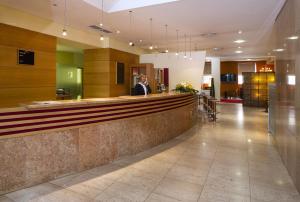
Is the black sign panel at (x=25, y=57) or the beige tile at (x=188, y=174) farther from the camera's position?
the black sign panel at (x=25, y=57)

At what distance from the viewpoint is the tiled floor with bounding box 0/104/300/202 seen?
2.97m

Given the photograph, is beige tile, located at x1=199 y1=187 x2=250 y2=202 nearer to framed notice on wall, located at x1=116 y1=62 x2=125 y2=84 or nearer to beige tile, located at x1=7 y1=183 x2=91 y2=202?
beige tile, located at x1=7 y1=183 x2=91 y2=202

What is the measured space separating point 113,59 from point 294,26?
22.9ft

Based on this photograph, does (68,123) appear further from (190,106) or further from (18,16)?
(190,106)

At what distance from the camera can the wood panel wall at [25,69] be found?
538 centimetres

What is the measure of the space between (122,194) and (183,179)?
1.06 meters

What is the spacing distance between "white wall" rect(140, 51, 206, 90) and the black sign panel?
18.2 feet

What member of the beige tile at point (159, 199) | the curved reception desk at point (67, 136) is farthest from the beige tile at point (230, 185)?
the curved reception desk at point (67, 136)

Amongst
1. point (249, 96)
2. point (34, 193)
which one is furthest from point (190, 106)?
point (249, 96)

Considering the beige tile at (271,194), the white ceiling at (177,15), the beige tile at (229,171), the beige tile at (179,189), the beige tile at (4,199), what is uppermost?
the white ceiling at (177,15)

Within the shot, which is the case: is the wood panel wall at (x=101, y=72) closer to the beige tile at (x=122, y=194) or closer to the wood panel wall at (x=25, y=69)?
the wood panel wall at (x=25, y=69)

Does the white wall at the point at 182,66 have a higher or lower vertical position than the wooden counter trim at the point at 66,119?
higher

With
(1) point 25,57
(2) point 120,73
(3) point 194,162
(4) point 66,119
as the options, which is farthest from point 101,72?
(3) point 194,162

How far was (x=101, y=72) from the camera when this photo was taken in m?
9.11
